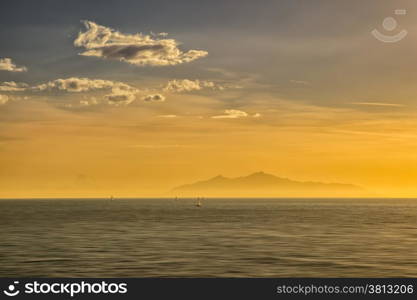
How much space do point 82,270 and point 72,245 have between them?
2428cm

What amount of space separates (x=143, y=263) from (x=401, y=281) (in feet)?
93.7

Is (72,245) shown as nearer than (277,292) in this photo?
No

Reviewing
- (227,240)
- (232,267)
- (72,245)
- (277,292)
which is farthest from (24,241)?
(277,292)

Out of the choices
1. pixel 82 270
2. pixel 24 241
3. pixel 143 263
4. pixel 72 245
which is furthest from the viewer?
pixel 24 241

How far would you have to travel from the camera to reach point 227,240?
74312 mm

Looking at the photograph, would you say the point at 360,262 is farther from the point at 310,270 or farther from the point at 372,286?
the point at 372,286

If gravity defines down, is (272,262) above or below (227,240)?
below

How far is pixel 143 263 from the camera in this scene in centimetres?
4866

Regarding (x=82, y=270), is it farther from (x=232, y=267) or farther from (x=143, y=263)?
(x=232, y=267)

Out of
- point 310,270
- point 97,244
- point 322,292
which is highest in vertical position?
point 97,244

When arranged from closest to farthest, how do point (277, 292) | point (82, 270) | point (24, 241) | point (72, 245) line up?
point (277, 292) → point (82, 270) → point (72, 245) → point (24, 241)
